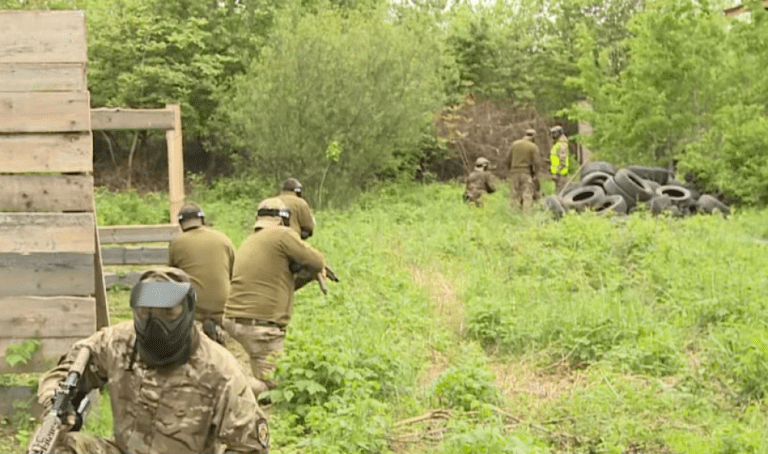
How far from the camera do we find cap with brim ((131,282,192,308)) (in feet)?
14.6

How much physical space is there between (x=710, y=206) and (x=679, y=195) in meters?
0.87

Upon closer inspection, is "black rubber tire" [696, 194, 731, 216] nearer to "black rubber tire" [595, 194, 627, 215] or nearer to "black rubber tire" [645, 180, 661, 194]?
"black rubber tire" [645, 180, 661, 194]

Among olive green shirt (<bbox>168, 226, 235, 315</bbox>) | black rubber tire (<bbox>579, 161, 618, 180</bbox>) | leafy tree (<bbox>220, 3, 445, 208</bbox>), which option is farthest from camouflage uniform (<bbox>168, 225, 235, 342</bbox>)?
leafy tree (<bbox>220, 3, 445, 208</bbox>)

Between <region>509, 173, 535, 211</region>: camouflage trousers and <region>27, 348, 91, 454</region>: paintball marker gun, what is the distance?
15777mm

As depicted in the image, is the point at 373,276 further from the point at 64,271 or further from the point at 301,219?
the point at 64,271

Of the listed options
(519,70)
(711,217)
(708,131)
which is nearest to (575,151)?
(519,70)

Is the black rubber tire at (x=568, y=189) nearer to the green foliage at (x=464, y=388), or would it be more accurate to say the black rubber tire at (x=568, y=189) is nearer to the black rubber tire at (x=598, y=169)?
the black rubber tire at (x=598, y=169)

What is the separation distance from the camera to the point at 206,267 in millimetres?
9172

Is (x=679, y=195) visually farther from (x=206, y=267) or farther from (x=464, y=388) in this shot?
(x=464, y=388)

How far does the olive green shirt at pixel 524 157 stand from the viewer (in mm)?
20141

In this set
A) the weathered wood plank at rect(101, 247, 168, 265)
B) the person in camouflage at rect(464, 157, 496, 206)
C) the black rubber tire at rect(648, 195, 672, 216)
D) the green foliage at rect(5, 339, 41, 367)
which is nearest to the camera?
the green foliage at rect(5, 339, 41, 367)

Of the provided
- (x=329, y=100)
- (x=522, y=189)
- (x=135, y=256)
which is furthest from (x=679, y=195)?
(x=135, y=256)

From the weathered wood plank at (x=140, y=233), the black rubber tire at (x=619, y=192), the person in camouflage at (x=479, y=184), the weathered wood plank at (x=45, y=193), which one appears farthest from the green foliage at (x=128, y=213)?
the weathered wood plank at (x=45, y=193)

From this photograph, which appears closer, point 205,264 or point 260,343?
point 260,343
